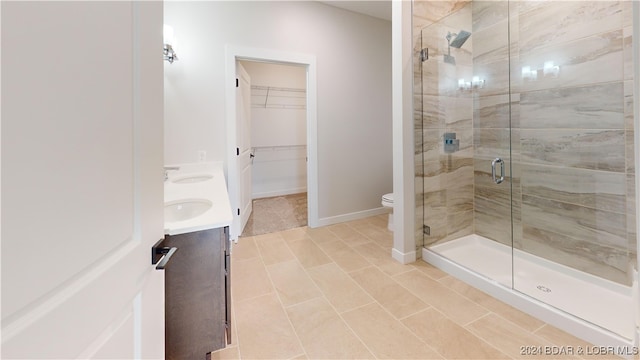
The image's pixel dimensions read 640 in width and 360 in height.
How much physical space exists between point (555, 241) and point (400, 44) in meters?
2.16

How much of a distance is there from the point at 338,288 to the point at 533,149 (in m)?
2.14

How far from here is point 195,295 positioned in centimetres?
128

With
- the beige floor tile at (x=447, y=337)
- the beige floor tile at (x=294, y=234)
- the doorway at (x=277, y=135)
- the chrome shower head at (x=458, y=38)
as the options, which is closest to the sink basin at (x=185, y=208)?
the beige floor tile at (x=447, y=337)

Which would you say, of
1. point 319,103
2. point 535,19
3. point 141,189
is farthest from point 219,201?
point 535,19

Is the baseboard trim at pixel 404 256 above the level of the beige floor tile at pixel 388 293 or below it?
above

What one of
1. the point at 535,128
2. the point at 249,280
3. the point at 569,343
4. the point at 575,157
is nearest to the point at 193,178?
the point at 249,280

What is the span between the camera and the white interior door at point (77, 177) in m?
0.36

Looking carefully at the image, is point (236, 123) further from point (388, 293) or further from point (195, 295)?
point (388, 293)

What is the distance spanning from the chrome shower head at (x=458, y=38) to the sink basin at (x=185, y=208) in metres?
2.70

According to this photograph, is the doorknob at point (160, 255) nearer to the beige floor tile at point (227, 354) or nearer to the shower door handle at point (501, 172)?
the beige floor tile at point (227, 354)

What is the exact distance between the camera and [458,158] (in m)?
2.85

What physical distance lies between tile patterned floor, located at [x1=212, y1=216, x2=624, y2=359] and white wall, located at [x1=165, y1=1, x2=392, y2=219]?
124 centimetres

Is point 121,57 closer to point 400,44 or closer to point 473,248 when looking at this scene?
point 400,44

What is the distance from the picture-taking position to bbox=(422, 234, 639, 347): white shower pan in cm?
158
